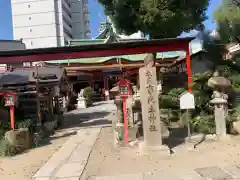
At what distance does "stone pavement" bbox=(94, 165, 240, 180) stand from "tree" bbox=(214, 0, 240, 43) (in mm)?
8048

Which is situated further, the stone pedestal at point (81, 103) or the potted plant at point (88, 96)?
the potted plant at point (88, 96)

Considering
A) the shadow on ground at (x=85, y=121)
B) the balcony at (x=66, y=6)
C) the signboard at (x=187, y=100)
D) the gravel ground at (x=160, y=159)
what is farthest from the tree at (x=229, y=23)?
the balcony at (x=66, y=6)

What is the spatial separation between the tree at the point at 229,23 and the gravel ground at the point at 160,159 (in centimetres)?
576

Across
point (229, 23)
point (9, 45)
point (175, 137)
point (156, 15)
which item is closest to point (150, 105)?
point (175, 137)

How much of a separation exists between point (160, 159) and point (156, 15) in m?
10.0

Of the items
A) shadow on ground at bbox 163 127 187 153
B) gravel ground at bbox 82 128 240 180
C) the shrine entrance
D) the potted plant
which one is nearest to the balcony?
the potted plant

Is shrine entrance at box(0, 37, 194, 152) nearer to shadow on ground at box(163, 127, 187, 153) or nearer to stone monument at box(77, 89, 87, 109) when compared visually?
shadow on ground at box(163, 127, 187, 153)

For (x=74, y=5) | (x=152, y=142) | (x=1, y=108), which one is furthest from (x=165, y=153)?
(x=74, y=5)

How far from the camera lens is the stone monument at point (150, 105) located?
7.67 m

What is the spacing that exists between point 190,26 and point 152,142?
37.9ft

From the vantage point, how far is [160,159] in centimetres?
712

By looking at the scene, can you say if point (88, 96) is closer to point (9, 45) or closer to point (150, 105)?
point (150, 105)

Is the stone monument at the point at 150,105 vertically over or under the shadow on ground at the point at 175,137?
over

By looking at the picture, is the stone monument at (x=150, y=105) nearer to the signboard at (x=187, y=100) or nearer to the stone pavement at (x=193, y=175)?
the signboard at (x=187, y=100)
